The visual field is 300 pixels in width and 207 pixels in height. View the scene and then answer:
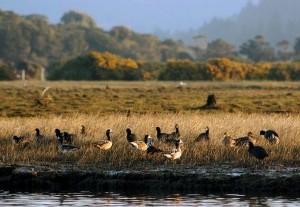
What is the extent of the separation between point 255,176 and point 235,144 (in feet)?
9.42

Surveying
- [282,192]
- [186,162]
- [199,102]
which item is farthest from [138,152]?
[199,102]

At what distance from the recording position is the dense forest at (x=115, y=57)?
88.6 metres

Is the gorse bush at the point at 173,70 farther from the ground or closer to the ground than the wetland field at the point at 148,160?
farther from the ground

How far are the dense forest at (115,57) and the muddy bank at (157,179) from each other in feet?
209

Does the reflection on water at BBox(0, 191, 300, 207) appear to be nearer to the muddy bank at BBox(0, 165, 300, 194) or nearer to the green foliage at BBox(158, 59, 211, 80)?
the muddy bank at BBox(0, 165, 300, 194)

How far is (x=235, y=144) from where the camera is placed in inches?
956

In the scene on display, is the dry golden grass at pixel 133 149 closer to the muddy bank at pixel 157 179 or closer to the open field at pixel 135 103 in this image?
the muddy bank at pixel 157 179

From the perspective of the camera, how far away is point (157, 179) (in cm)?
2166

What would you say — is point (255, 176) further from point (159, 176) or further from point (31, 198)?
point (31, 198)

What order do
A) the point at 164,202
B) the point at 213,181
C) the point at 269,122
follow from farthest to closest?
the point at 269,122
the point at 213,181
the point at 164,202

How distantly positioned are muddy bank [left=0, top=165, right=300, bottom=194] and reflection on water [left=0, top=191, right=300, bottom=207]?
0.59m

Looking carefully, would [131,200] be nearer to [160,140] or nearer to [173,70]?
[160,140]

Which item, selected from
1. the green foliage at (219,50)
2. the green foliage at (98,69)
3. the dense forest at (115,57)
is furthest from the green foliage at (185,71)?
the green foliage at (219,50)

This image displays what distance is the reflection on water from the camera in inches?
773
